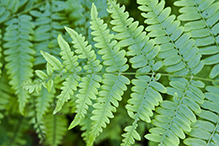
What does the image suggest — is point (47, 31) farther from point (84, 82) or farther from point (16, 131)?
point (16, 131)

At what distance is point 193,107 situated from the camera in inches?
51.3

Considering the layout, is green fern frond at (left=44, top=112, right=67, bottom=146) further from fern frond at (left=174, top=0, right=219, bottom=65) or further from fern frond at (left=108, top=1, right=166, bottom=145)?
fern frond at (left=174, top=0, right=219, bottom=65)

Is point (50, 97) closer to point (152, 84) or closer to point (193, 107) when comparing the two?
point (152, 84)

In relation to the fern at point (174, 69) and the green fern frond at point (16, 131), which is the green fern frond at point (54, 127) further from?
the fern at point (174, 69)

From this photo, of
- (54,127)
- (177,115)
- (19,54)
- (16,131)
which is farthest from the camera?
(16,131)

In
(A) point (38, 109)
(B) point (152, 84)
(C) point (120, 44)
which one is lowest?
(A) point (38, 109)

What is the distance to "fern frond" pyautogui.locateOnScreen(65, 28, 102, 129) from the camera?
1258mm

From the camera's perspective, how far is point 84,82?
1.31 m

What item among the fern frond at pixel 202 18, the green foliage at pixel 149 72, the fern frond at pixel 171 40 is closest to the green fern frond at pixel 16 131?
the green foliage at pixel 149 72

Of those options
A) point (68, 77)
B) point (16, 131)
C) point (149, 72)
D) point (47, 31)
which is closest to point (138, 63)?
point (149, 72)

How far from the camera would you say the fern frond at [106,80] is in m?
1.27

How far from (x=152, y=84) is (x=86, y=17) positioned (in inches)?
39.2

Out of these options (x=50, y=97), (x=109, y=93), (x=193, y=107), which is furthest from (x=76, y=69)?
(x=193, y=107)

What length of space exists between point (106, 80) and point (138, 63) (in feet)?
0.91
